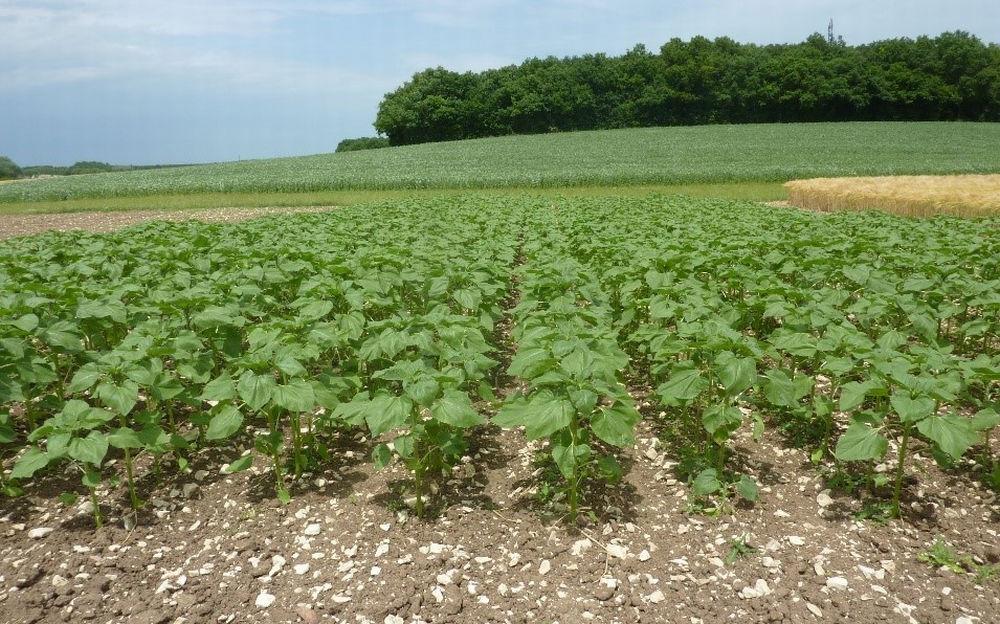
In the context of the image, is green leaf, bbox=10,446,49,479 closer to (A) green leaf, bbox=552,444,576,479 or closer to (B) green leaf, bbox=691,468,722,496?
(A) green leaf, bbox=552,444,576,479

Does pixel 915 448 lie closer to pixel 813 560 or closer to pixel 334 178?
pixel 813 560

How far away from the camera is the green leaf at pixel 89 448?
3551 millimetres

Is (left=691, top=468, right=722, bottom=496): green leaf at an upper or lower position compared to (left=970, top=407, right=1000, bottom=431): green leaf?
lower

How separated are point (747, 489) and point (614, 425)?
1168mm

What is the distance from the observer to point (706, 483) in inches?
161

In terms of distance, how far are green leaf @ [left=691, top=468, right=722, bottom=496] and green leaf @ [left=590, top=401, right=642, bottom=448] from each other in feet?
2.63

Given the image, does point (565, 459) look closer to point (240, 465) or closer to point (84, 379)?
point (240, 465)

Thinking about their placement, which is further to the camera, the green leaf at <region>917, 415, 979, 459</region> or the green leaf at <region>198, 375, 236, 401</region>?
the green leaf at <region>198, 375, 236, 401</region>

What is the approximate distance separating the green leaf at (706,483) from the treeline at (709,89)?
75856 millimetres

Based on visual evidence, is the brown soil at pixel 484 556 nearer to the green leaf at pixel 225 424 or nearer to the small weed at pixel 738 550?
the small weed at pixel 738 550

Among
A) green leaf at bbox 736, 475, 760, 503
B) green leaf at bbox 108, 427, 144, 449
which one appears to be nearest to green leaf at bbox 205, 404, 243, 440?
green leaf at bbox 108, 427, 144, 449

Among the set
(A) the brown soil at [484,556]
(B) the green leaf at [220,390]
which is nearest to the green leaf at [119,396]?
(B) the green leaf at [220,390]

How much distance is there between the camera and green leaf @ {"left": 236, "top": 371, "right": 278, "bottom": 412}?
374 centimetres

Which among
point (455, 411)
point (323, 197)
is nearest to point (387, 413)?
point (455, 411)
